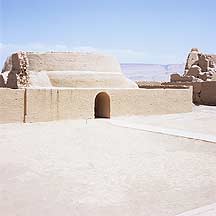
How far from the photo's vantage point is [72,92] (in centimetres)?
1548

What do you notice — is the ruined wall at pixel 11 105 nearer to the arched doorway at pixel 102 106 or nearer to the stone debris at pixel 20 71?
the stone debris at pixel 20 71

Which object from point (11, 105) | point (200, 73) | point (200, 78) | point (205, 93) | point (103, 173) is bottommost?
point (103, 173)

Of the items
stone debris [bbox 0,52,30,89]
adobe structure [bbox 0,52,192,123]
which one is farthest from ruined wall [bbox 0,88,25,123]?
stone debris [bbox 0,52,30,89]

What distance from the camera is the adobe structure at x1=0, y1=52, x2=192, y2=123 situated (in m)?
14.3

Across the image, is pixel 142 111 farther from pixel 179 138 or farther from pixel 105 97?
pixel 179 138

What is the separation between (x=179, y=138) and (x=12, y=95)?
23.5 ft

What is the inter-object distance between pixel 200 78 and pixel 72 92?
73.5 ft

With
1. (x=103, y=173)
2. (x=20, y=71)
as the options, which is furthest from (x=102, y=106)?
(x=103, y=173)

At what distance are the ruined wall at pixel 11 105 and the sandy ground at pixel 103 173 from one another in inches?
A: 60.6

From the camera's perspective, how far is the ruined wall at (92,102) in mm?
14594

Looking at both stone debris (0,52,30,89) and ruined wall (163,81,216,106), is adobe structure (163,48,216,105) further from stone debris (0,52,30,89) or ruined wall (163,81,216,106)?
stone debris (0,52,30,89)

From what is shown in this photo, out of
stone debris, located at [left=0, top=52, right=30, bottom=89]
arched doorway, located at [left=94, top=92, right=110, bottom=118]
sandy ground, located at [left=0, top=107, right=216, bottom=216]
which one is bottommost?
sandy ground, located at [left=0, top=107, right=216, bottom=216]

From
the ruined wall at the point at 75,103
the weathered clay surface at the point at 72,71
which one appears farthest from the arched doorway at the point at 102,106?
the weathered clay surface at the point at 72,71

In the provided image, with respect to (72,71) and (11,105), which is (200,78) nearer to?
(72,71)
